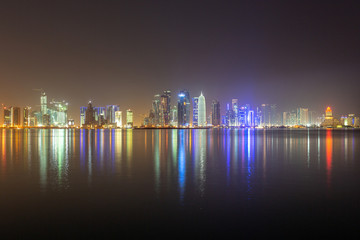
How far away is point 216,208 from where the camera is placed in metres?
13.5

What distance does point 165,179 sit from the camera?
20219mm

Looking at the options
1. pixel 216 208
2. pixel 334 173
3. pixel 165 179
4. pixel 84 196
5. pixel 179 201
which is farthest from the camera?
pixel 334 173

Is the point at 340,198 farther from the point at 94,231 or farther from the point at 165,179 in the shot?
the point at 94,231

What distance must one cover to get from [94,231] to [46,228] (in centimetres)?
188

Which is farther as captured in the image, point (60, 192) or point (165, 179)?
point (165, 179)

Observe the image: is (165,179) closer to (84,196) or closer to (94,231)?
(84,196)

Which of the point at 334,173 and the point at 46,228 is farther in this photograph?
the point at 334,173

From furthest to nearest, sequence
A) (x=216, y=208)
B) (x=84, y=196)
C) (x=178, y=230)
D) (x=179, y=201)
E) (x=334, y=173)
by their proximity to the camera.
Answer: (x=334, y=173)
(x=84, y=196)
(x=179, y=201)
(x=216, y=208)
(x=178, y=230)

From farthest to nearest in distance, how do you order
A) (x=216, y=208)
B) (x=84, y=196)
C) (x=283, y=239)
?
(x=84, y=196)
(x=216, y=208)
(x=283, y=239)

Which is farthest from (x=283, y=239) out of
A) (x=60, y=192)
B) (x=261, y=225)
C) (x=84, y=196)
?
(x=60, y=192)

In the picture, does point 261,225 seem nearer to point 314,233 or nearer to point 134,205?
point 314,233

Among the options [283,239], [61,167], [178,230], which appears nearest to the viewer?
[283,239]

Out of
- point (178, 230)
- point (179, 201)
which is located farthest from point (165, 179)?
point (178, 230)

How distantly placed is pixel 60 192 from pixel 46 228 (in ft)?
18.4
